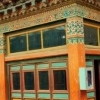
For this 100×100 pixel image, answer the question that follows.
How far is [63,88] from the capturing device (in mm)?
8930

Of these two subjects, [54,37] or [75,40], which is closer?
[75,40]

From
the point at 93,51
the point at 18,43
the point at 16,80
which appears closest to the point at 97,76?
the point at 93,51

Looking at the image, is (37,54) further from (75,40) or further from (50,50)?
(75,40)

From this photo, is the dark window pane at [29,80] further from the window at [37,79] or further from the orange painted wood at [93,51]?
the orange painted wood at [93,51]

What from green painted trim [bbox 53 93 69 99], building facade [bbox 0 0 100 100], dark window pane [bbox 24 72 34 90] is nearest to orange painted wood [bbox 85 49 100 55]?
building facade [bbox 0 0 100 100]

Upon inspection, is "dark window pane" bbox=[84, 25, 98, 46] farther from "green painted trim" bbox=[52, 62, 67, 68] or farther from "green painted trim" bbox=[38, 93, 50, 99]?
"green painted trim" bbox=[38, 93, 50, 99]

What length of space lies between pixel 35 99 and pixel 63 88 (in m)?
1.31

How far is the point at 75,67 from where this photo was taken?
27.5 feet

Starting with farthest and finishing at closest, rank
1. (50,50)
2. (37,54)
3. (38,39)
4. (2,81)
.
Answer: (2,81) → (38,39) → (37,54) → (50,50)

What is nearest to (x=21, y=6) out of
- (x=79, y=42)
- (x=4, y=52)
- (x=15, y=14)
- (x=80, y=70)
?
(x=15, y=14)


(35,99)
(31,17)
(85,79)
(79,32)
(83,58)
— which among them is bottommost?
(35,99)

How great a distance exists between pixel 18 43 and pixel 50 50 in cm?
180

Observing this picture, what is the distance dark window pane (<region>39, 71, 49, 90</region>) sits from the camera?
9430 millimetres

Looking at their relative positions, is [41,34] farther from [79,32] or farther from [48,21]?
[79,32]
